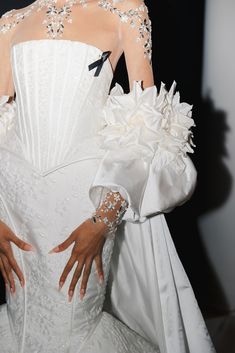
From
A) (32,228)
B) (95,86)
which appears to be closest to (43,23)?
(95,86)

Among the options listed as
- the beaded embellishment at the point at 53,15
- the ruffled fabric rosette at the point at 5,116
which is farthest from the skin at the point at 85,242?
the ruffled fabric rosette at the point at 5,116

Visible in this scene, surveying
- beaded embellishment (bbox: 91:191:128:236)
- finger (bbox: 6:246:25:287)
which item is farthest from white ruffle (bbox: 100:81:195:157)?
finger (bbox: 6:246:25:287)

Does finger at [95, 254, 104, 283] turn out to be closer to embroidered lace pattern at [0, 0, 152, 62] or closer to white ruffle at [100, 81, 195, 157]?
white ruffle at [100, 81, 195, 157]

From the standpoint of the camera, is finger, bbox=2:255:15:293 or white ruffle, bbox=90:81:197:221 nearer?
white ruffle, bbox=90:81:197:221

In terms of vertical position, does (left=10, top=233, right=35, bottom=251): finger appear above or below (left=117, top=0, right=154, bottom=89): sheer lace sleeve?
below

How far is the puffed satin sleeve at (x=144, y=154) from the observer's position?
1.11 m

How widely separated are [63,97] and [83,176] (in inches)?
7.1

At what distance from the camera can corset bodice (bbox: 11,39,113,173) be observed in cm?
121

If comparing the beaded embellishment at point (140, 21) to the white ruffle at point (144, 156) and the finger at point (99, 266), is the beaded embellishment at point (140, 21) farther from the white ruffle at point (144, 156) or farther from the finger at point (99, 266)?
the finger at point (99, 266)

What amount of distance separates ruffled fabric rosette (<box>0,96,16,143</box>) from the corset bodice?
12 cm

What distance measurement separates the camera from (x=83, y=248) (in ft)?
3.71

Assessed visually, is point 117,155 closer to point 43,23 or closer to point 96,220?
point 96,220

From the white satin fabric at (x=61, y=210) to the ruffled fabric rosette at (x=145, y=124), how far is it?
43 mm

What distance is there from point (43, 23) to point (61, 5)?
0.07 meters
